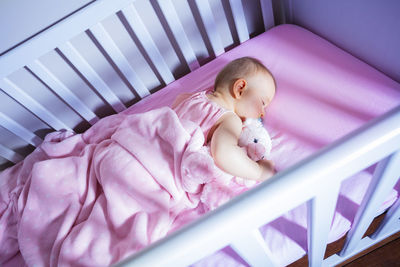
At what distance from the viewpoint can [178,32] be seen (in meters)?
1.04

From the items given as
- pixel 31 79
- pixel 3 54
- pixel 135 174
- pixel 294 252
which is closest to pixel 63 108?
pixel 31 79

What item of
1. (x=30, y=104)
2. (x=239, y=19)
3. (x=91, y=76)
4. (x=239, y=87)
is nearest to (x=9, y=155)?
(x=30, y=104)

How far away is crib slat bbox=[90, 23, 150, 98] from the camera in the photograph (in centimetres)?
92

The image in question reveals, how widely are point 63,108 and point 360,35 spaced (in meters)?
1.04

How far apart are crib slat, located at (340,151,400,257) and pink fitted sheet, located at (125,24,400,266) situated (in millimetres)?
85

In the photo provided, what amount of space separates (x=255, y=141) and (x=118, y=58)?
0.54 meters

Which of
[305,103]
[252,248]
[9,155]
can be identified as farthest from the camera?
[9,155]

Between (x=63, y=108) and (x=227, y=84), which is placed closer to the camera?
(x=227, y=84)

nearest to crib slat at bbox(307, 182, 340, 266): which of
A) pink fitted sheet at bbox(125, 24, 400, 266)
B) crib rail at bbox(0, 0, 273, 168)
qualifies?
pink fitted sheet at bbox(125, 24, 400, 266)

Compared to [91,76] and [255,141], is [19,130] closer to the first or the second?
[91,76]

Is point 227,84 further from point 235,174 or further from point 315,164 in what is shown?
point 315,164

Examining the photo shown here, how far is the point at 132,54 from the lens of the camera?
1072mm

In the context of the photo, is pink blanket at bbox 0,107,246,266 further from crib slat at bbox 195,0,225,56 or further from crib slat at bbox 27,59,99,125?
crib slat at bbox 195,0,225,56

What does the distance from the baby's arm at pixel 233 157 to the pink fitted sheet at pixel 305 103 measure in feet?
0.31
